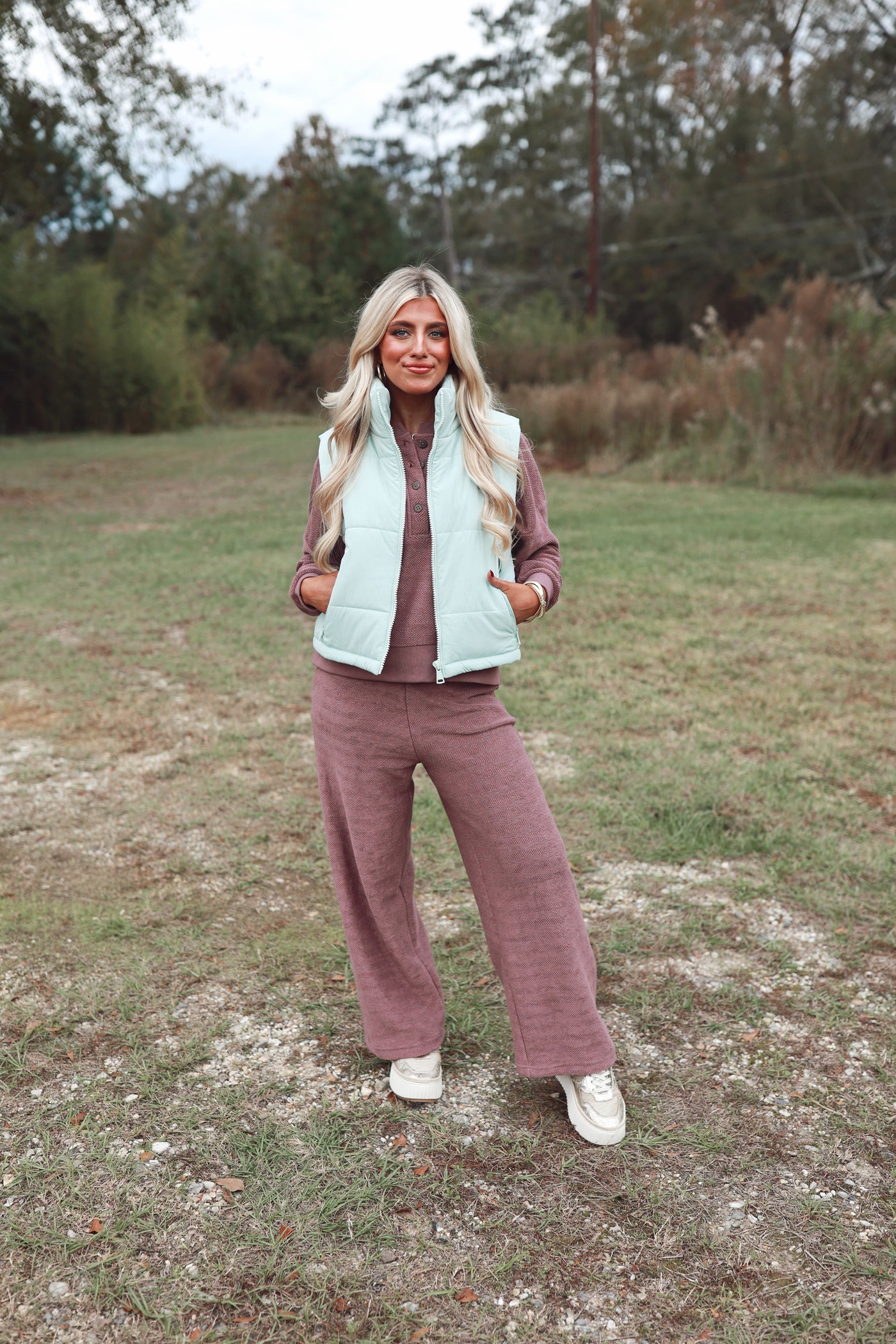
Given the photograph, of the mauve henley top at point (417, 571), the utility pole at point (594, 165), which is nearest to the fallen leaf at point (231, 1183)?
the mauve henley top at point (417, 571)

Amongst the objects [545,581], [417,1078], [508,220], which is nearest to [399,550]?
[545,581]

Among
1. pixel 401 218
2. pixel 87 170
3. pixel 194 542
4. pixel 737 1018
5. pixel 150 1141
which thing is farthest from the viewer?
pixel 401 218

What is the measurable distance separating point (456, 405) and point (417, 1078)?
4.55 ft

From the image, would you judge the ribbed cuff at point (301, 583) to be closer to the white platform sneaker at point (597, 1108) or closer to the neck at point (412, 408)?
the neck at point (412, 408)

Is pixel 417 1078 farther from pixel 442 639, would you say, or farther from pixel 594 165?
pixel 594 165

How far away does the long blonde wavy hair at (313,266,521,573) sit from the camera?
2035 millimetres

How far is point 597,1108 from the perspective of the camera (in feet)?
7.07

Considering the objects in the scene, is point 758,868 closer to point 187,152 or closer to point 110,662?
point 110,662

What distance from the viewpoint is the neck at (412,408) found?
2121mm

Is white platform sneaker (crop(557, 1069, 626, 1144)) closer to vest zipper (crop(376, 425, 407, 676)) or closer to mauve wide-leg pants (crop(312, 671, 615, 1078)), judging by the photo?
mauve wide-leg pants (crop(312, 671, 615, 1078))

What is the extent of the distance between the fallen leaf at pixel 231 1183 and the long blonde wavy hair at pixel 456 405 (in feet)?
3.93

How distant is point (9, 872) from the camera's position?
3.36 m

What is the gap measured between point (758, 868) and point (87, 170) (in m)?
27.4

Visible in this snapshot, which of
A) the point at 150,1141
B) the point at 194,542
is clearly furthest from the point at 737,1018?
the point at 194,542
